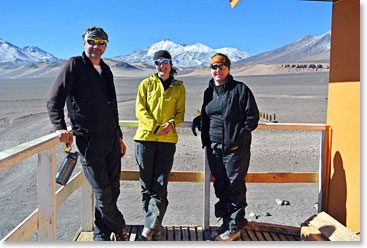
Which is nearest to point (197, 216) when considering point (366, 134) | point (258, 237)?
point (258, 237)

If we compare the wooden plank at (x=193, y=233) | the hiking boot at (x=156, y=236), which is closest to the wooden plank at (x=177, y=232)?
the wooden plank at (x=193, y=233)

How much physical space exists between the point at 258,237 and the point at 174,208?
2884mm

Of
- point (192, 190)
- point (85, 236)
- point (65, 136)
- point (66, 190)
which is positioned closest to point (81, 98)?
point (65, 136)

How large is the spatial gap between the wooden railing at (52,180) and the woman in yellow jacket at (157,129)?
0.37 meters

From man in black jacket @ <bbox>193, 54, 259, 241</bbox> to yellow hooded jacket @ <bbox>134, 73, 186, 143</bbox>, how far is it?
0.30m

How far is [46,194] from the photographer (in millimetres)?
2871

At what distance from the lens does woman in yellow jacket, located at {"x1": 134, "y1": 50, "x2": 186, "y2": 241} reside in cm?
329

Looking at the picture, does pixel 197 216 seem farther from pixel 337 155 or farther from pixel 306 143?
pixel 306 143

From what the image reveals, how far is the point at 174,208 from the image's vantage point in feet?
20.8

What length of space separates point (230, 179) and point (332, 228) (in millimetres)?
1017

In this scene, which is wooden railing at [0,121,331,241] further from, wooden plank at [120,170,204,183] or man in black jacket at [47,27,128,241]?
man in black jacket at [47,27,128,241]

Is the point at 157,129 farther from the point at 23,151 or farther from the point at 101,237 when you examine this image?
the point at 23,151

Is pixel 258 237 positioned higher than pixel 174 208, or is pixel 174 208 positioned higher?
pixel 258 237

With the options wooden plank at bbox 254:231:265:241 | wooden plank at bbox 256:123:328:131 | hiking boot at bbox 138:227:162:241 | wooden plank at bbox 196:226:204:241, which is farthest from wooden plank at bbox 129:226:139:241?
wooden plank at bbox 256:123:328:131
